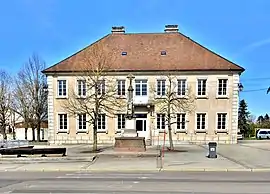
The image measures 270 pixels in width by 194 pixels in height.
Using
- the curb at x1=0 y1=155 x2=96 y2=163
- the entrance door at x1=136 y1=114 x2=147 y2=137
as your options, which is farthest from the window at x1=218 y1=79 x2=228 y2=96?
the curb at x1=0 y1=155 x2=96 y2=163

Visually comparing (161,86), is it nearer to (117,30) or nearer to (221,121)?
(221,121)

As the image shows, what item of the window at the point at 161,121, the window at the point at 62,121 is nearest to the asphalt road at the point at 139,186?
the window at the point at 161,121

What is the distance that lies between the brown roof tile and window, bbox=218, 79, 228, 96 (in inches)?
58.8

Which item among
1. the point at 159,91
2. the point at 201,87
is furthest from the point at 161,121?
the point at 201,87

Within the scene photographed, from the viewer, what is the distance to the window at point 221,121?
134ft

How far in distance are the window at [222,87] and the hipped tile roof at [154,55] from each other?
1413 mm

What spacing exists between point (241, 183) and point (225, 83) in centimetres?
2956

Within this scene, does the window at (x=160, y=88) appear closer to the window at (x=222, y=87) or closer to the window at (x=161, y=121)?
the window at (x=161, y=121)

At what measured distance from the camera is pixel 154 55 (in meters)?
42.5

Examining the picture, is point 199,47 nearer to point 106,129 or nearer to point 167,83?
point 167,83

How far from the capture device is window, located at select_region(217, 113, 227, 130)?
40812mm

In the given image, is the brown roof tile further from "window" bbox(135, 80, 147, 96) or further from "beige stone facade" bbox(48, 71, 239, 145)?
"window" bbox(135, 80, 147, 96)

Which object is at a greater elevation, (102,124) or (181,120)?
(181,120)

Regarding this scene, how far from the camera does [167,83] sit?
41.2 metres
